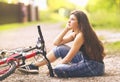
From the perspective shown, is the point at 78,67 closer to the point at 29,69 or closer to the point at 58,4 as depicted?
the point at 29,69

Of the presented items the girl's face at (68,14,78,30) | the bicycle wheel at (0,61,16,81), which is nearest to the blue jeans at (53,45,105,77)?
the girl's face at (68,14,78,30)

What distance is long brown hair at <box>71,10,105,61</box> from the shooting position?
21.9 feet

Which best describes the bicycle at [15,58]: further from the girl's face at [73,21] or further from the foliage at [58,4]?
the foliage at [58,4]

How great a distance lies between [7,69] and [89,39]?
126cm

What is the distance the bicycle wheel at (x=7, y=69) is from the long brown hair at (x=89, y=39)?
1113 millimetres

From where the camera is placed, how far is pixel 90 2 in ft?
121

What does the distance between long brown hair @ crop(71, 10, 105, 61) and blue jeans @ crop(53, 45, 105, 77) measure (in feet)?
0.36

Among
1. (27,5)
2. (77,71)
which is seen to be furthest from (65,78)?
(27,5)

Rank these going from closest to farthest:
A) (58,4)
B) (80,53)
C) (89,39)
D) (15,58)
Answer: (15,58)
(89,39)
(80,53)
(58,4)

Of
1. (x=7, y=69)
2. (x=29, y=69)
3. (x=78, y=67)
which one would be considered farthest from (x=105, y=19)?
(x=7, y=69)

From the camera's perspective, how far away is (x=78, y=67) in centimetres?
680

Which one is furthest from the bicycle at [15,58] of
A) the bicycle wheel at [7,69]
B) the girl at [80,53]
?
the girl at [80,53]

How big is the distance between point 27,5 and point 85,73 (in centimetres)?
3317

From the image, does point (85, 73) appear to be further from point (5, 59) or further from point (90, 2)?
point (90, 2)
